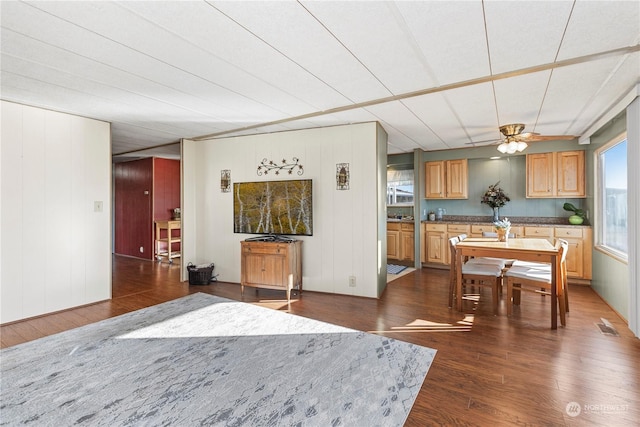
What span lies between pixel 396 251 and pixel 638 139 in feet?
14.1

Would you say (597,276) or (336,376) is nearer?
(336,376)

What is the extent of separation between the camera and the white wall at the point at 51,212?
3400 millimetres

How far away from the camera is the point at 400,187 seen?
23.8 feet

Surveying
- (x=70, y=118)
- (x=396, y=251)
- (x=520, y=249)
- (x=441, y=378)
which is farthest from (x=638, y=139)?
(x=70, y=118)

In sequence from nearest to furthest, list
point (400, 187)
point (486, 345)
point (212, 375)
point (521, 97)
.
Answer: point (212, 375)
point (486, 345)
point (521, 97)
point (400, 187)

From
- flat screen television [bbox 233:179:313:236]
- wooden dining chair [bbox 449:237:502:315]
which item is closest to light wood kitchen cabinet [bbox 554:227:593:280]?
wooden dining chair [bbox 449:237:502:315]

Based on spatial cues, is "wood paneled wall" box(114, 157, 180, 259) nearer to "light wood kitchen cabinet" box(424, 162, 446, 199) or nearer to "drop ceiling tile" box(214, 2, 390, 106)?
"drop ceiling tile" box(214, 2, 390, 106)

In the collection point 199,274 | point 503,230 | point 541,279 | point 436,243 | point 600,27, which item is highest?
point 600,27

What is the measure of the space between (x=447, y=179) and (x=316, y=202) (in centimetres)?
323

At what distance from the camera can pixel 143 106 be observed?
356 centimetres

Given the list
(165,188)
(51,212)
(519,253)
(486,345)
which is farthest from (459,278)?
(165,188)

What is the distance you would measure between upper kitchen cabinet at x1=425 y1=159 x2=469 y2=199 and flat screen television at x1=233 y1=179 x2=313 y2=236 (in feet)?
10.4

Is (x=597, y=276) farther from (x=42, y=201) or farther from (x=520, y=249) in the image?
(x=42, y=201)

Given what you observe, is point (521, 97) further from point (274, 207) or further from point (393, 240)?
point (393, 240)
